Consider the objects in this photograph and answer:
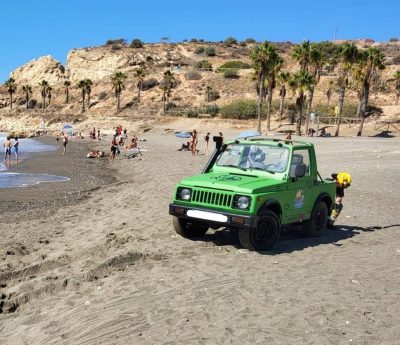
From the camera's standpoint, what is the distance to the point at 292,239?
376 inches

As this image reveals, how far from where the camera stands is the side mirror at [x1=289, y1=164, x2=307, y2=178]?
8.55 metres

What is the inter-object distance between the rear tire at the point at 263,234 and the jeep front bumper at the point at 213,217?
0.26 m

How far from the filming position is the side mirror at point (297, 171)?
8.55 metres

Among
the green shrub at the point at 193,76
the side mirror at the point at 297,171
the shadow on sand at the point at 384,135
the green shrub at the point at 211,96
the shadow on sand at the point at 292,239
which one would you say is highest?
the green shrub at the point at 193,76

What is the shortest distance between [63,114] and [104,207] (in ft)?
230

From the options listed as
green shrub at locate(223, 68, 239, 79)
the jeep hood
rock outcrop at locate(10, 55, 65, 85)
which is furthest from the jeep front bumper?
rock outcrop at locate(10, 55, 65, 85)

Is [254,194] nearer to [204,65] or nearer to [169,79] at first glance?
[169,79]

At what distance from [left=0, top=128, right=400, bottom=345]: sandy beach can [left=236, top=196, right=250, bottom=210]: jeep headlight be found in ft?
2.62

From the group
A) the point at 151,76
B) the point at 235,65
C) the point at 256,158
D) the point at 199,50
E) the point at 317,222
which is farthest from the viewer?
the point at 199,50

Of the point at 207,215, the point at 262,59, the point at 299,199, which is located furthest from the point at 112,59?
the point at 207,215

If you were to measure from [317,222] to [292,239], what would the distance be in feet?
2.45

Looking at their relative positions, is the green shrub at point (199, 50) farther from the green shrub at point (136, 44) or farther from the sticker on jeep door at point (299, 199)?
the sticker on jeep door at point (299, 199)

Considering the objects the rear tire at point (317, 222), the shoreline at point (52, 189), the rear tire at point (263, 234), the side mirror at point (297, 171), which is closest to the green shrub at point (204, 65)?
the shoreline at point (52, 189)

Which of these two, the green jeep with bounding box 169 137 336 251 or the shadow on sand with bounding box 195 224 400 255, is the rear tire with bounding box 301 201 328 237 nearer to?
the green jeep with bounding box 169 137 336 251
